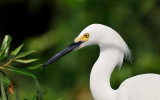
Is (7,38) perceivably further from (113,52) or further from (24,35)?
(24,35)

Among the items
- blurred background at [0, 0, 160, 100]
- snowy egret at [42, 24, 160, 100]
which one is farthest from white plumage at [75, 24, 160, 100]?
blurred background at [0, 0, 160, 100]

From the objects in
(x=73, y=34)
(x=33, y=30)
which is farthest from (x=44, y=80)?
(x=33, y=30)

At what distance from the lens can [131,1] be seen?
5.00 metres

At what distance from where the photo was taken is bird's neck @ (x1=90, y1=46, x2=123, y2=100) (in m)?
2.19

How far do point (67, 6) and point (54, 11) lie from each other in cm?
52

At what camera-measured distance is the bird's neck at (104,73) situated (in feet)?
7.20

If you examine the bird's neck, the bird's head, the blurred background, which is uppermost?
the bird's head

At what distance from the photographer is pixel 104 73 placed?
2195mm

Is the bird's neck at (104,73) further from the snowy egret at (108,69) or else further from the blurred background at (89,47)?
the blurred background at (89,47)

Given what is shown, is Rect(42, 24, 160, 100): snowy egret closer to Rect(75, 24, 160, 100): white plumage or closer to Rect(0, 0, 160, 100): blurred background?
Rect(75, 24, 160, 100): white plumage

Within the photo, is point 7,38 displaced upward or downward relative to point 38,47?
upward

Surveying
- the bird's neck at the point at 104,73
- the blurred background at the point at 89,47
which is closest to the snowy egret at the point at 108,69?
the bird's neck at the point at 104,73

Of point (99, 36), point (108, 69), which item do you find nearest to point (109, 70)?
point (108, 69)

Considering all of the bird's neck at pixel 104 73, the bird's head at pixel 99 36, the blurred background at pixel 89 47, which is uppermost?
the bird's head at pixel 99 36
